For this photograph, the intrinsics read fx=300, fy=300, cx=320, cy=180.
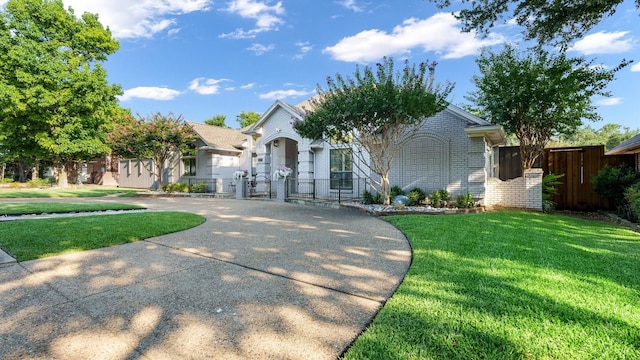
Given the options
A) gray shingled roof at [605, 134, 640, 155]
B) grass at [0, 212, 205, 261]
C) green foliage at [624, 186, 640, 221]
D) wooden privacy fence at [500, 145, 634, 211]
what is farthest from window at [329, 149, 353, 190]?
gray shingled roof at [605, 134, 640, 155]

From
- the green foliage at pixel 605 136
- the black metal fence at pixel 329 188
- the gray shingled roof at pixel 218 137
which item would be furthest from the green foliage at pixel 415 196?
the green foliage at pixel 605 136

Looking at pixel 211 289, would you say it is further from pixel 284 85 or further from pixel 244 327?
pixel 284 85

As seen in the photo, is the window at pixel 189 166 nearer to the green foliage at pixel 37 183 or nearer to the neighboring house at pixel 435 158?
the neighboring house at pixel 435 158

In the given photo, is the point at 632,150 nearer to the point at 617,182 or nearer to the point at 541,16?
the point at 617,182

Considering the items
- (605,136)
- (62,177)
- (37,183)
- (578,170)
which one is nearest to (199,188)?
(62,177)

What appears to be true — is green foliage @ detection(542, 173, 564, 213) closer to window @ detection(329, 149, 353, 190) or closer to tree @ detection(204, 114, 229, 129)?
window @ detection(329, 149, 353, 190)

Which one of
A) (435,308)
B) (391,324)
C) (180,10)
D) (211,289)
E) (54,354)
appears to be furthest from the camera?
(180,10)

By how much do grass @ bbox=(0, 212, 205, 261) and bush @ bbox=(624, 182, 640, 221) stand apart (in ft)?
35.9

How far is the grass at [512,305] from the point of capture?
2.06 metres

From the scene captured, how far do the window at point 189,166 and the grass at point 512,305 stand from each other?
19.2 meters

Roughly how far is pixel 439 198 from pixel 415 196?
→ 0.79 metres

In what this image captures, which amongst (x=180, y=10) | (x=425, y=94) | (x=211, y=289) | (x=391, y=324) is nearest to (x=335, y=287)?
(x=391, y=324)

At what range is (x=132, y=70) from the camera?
23172 mm

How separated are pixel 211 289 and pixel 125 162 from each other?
29.4 m
